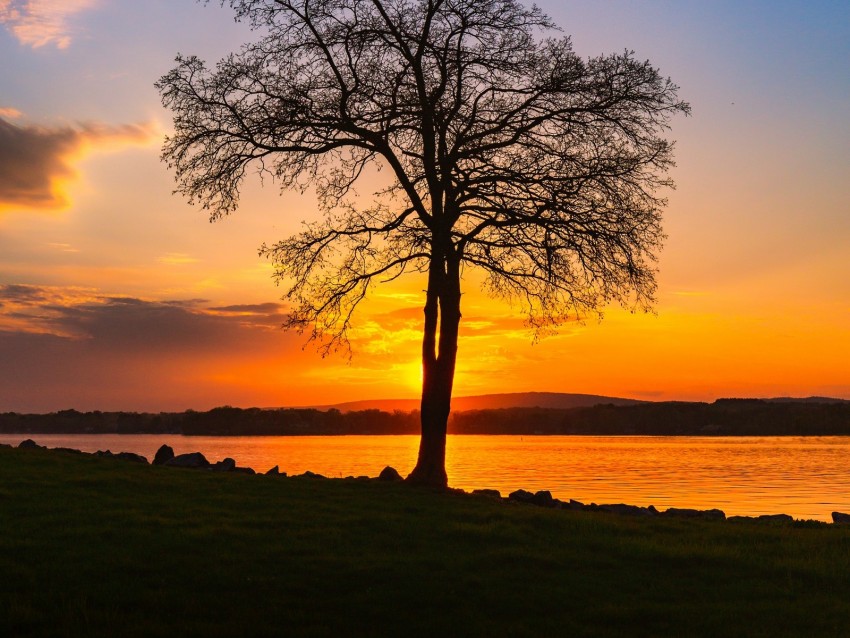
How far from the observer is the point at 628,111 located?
2642 centimetres

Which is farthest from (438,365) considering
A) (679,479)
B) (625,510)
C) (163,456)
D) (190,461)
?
(679,479)

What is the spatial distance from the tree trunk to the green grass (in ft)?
11.7

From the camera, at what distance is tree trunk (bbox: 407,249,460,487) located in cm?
2545

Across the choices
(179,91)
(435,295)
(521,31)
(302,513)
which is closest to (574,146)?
(521,31)

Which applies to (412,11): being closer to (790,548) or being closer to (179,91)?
(179,91)

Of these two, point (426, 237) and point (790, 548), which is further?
point (426, 237)

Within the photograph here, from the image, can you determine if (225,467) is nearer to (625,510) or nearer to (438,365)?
(438,365)

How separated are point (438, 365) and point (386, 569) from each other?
12237mm

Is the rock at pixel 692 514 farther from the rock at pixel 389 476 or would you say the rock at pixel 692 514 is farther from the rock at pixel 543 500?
the rock at pixel 389 476

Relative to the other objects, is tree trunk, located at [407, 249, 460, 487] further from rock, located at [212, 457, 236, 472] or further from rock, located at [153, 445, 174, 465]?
rock, located at [153, 445, 174, 465]

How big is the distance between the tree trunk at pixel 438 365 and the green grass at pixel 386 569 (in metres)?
3.58

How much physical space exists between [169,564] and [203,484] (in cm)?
1002

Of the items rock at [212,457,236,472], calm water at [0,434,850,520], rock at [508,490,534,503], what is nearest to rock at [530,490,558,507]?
rock at [508,490,534,503]

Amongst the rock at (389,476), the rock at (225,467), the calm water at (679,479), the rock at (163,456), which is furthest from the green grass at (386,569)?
the calm water at (679,479)
